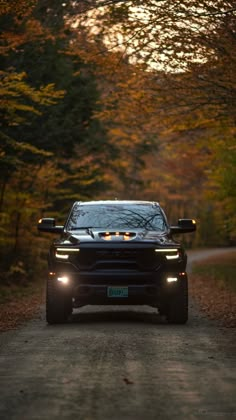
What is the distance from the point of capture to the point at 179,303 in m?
14.6

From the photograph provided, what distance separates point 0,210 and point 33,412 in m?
18.4

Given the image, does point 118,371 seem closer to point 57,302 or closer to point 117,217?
point 57,302

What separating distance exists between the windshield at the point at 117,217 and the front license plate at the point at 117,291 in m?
1.48

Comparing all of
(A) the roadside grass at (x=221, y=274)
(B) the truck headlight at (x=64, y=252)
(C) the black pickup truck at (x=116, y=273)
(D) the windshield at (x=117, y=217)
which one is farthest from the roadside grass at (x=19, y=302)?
(A) the roadside grass at (x=221, y=274)

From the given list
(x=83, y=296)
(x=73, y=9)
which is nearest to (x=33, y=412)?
(x=83, y=296)

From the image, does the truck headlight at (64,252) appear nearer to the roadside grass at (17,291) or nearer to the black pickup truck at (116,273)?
the black pickup truck at (116,273)

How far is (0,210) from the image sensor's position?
83.8 feet

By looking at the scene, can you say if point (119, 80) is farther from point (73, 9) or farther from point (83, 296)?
point (83, 296)

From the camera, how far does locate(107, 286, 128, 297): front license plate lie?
46.6 feet

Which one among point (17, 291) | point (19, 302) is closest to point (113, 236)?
point (19, 302)

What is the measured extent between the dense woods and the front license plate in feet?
14.1

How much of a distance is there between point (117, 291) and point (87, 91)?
16.0m

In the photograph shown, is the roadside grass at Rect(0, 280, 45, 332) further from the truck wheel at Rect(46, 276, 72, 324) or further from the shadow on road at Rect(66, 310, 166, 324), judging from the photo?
the shadow on road at Rect(66, 310, 166, 324)

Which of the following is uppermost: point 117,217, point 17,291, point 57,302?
point 117,217
